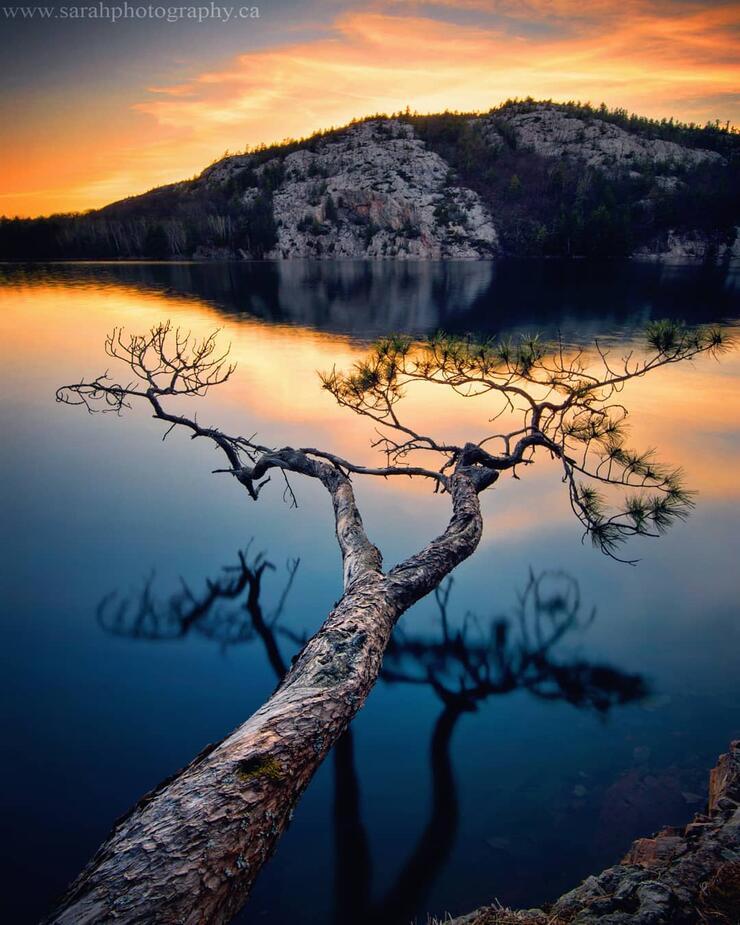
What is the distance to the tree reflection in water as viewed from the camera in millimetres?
3600

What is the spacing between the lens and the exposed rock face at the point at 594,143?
333 ft

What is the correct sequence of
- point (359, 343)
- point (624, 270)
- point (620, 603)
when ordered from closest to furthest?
point (620, 603), point (359, 343), point (624, 270)

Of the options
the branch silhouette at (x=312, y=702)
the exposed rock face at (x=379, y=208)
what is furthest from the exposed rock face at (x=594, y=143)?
the branch silhouette at (x=312, y=702)

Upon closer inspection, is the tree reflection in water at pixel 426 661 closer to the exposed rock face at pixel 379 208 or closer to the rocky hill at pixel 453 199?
the rocky hill at pixel 453 199

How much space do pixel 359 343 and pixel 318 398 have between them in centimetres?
781

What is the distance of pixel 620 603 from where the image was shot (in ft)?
21.9

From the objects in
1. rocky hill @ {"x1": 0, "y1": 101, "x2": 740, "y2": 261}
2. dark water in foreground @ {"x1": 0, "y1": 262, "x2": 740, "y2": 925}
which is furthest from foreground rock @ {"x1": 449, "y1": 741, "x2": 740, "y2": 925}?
rocky hill @ {"x1": 0, "y1": 101, "x2": 740, "y2": 261}

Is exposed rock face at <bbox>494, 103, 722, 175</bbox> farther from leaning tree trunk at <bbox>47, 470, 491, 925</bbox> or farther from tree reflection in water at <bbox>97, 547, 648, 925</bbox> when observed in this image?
leaning tree trunk at <bbox>47, 470, 491, 925</bbox>

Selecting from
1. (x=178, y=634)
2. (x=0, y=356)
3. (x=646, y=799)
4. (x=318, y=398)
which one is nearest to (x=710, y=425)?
(x=318, y=398)

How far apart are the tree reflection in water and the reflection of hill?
18.0 m

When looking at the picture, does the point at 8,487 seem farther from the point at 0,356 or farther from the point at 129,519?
the point at 0,356

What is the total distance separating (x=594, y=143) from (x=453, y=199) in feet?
136

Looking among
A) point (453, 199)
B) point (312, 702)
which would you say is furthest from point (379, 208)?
point (312, 702)

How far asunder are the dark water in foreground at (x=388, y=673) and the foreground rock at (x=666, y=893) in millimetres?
976
